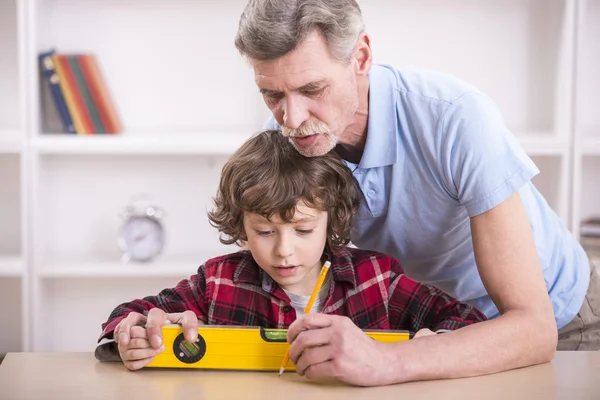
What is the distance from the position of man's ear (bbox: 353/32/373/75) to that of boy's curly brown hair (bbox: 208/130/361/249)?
0.19m

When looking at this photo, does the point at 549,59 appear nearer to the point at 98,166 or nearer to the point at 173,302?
the point at 98,166

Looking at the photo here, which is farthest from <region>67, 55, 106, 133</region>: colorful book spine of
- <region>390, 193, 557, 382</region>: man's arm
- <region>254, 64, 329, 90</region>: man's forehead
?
<region>390, 193, 557, 382</region>: man's arm

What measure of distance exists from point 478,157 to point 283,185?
0.38 m

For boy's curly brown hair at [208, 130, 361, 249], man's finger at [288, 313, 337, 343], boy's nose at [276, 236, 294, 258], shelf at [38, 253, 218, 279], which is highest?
boy's curly brown hair at [208, 130, 361, 249]

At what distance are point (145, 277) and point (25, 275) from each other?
491 millimetres

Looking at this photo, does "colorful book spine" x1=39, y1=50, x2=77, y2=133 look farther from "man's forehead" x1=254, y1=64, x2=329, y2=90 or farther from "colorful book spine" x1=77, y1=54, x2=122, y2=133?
"man's forehead" x1=254, y1=64, x2=329, y2=90

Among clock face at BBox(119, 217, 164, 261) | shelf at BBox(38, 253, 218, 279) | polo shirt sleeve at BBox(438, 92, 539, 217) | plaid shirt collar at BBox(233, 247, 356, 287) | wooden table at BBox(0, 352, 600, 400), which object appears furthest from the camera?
clock face at BBox(119, 217, 164, 261)

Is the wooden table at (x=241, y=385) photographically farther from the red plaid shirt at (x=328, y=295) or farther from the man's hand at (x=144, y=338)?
the red plaid shirt at (x=328, y=295)

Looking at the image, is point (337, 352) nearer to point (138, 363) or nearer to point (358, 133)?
point (138, 363)

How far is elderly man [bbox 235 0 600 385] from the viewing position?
3.70ft

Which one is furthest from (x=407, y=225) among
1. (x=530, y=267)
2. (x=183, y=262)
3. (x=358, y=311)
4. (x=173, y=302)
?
(x=183, y=262)

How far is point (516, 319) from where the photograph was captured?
48.2 inches

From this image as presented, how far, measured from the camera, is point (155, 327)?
118cm

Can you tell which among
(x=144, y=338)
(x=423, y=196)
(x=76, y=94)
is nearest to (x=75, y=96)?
(x=76, y=94)
